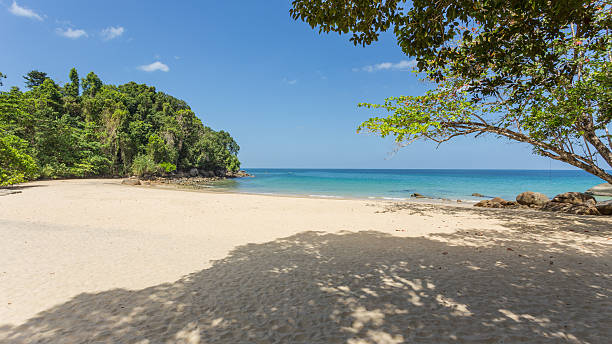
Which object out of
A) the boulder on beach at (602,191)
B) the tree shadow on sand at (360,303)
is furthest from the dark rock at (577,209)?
the boulder on beach at (602,191)

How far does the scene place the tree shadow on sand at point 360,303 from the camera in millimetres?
3205

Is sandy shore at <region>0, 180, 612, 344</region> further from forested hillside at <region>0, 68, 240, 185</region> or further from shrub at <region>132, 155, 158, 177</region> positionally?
shrub at <region>132, 155, 158, 177</region>

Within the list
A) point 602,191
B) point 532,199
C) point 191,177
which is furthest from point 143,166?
point 602,191

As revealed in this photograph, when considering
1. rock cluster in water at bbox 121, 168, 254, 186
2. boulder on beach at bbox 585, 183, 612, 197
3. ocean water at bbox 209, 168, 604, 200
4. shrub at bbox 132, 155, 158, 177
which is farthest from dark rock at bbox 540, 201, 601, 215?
shrub at bbox 132, 155, 158, 177

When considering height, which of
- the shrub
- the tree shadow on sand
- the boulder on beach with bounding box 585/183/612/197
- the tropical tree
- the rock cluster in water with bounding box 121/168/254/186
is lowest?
the boulder on beach with bounding box 585/183/612/197

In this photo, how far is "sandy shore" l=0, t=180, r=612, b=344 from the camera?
330 centimetres

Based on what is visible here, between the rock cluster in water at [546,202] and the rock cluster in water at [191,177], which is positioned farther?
the rock cluster in water at [191,177]

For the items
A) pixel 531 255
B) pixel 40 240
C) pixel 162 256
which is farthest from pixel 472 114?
pixel 40 240

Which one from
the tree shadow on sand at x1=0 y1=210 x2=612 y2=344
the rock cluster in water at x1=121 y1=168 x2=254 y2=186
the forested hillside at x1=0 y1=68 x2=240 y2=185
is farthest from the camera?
the rock cluster in water at x1=121 y1=168 x2=254 y2=186

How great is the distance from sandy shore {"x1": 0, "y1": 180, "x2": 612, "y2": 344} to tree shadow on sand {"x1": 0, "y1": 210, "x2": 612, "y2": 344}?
26 mm

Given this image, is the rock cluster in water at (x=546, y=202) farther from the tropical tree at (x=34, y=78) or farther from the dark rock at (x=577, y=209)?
the tropical tree at (x=34, y=78)

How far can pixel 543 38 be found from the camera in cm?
536

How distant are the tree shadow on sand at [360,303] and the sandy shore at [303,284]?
0.09ft

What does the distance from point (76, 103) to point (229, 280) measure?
68.2m
